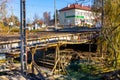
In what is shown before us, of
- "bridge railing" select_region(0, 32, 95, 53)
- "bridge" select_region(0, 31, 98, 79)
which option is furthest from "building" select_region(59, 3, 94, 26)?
"bridge" select_region(0, 31, 98, 79)

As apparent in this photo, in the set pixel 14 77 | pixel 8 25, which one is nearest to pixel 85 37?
pixel 14 77

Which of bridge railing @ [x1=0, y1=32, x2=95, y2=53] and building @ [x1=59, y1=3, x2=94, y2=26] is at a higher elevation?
building @ [x1=59, y1=3, x2=94, y2=26]

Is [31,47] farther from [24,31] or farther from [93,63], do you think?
[93,63]

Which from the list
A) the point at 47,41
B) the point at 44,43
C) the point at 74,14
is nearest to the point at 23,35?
the point at 44,43

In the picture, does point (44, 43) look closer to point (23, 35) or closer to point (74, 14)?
point (23, 35)

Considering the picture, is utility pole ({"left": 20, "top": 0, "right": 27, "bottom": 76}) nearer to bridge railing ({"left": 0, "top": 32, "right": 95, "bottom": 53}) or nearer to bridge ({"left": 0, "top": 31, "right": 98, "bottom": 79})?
bridge ({"left": 0, "top": 31, "right": 98, "bottom": 79})

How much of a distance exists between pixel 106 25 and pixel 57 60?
5.46 m

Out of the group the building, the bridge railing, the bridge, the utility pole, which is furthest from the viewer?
the building

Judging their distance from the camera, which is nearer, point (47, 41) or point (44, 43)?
point (44, 43)

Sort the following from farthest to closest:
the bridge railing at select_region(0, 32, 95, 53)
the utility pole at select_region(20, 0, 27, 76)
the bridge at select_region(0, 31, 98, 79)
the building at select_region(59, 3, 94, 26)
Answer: the building at select_region(59, 3, 94, 26)
the bridge railing at select_region(0, 32, 95, 53)
the bridge at select_region(0, 31, 98, 79)
the utility pole at select_region(20, 0, 27, 76)

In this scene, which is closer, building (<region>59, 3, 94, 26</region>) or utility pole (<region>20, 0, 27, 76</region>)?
utility pole (<region>20, 0, 27, 76</region>)

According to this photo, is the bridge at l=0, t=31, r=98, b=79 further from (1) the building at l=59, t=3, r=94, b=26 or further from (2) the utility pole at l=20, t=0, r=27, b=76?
(1) the building at l=59, t=3, r=94, b=26

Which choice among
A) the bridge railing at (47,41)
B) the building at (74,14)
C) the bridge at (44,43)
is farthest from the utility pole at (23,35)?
the building at (74,14)

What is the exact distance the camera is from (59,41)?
69.0ft
